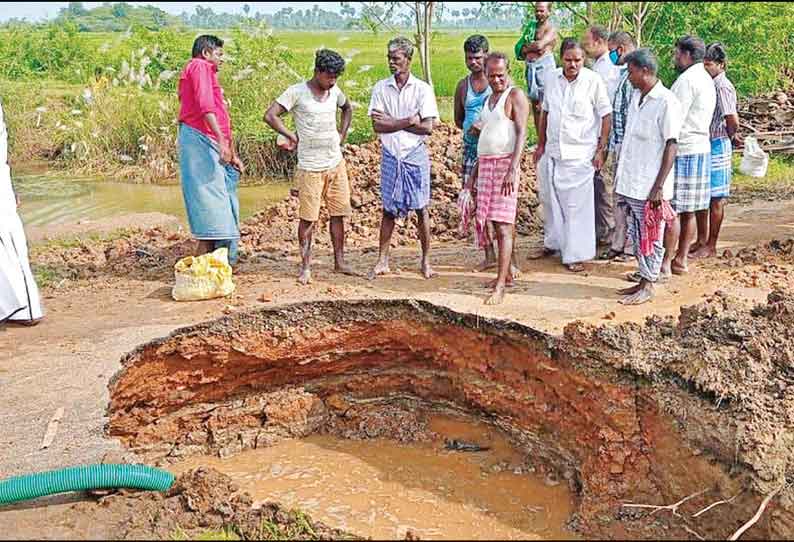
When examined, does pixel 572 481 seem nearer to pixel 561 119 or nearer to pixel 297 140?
pixel 561 119

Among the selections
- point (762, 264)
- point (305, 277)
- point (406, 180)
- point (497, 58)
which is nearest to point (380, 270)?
point (305, 277)

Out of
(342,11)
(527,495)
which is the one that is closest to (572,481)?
(527,495)

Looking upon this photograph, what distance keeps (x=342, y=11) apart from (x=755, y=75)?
9.70 metres

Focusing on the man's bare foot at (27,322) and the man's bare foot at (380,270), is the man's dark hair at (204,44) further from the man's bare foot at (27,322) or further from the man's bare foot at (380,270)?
the man's bare foot at (27,322)

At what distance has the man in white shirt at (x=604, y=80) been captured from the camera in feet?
23.3

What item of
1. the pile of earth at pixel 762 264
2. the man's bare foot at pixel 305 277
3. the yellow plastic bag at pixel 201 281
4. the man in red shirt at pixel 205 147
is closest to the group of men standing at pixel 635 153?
the pile of earth at pixel 762 264

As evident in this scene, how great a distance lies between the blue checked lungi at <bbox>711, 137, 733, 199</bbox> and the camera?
7.15 m

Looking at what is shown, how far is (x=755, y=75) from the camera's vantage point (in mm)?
12852

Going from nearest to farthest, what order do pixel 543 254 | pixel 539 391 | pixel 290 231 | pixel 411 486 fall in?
pixel 411 486, pixel 539 391, pixel 543 254, pixel 290 231

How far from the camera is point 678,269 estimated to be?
6.71 m

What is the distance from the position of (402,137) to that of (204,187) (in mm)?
1727

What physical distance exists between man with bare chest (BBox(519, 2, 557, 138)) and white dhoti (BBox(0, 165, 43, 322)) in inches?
171

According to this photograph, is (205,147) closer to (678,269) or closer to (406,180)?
(406,180)

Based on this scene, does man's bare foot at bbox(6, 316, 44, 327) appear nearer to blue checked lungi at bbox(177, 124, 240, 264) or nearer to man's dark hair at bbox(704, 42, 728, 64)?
blue checked lungi at bbox(177, 124, 240, 264)
